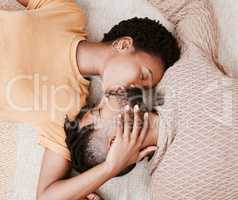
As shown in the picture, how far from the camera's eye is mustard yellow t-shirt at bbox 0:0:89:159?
1.31 m

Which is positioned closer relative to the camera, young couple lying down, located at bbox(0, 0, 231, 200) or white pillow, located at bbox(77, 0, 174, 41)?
young couple lying down, located at bbox(0, 0, 231, 200)

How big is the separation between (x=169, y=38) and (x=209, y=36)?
0.13 meters

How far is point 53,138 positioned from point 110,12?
513 millimetres

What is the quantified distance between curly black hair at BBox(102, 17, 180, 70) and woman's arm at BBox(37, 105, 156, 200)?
208 mm

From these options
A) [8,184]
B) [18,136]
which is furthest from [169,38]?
[8,184]

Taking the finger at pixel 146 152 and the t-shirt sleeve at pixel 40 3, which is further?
the t-shirt sleeve at pixel 40 3

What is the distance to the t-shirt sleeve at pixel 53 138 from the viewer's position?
128 cm

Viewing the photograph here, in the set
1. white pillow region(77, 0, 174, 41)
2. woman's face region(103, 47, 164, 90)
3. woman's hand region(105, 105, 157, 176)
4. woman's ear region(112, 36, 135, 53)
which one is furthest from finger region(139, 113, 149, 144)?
white pillow region(77, 0, 174, 41)

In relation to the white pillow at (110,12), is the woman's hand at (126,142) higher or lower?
lower

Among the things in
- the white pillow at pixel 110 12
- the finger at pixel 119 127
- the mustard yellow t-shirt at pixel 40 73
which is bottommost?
the finger at pixel 119 127

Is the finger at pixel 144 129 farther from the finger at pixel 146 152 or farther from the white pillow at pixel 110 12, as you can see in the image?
the white pillow at pixel 110 12

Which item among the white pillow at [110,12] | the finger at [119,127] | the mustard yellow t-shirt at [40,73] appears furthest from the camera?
the white pillow at [110,12]

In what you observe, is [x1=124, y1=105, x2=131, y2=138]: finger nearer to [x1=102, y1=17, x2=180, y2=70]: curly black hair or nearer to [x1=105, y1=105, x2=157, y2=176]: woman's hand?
[x1=105, y1=105, x2=157, y2=176]: woman's hand

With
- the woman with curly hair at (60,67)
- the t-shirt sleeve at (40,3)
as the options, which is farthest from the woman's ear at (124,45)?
the t-shirt sleeve at (40,3)
